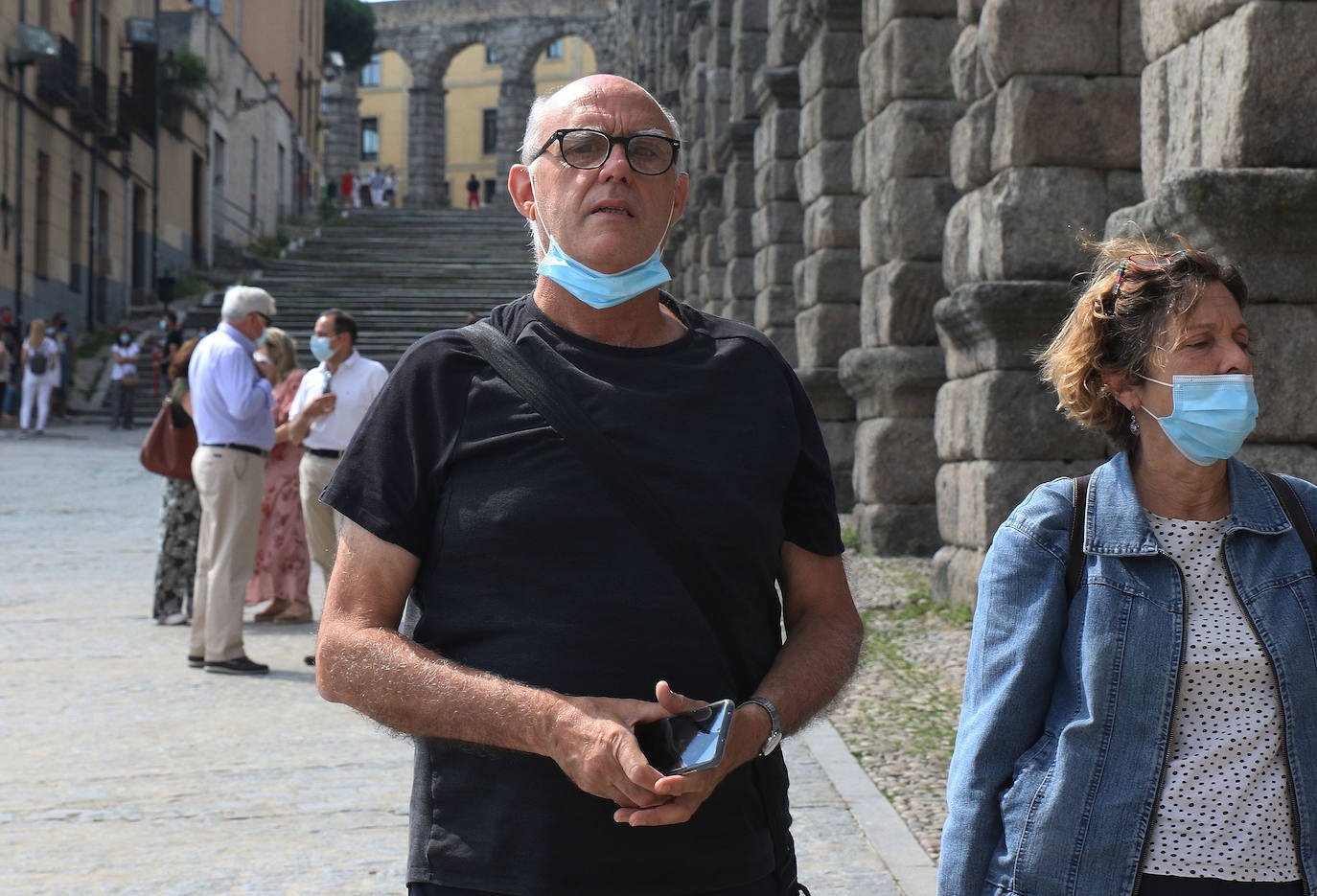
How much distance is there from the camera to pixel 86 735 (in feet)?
21.2

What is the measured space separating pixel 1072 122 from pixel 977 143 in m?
0.64

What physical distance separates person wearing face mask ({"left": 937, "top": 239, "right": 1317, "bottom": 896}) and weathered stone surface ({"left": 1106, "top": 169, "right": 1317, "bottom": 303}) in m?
2.89

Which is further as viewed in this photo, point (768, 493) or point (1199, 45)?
point (1199, 45)

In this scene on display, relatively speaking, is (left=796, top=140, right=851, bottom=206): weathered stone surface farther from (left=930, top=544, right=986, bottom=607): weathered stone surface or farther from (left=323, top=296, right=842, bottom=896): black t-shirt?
(left=323, top=296, right=842, bottom=896): black t-shirt

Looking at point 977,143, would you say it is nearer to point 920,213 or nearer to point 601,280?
point 920,213

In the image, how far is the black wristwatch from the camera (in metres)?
2.27

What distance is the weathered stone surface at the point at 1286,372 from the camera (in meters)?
5.81

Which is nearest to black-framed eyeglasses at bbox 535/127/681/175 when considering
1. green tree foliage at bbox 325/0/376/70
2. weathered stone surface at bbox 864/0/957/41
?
weathered stone surface at bbox 864/0/957/41

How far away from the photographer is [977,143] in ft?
29.1

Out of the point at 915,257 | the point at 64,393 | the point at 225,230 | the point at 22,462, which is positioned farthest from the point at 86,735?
the point at 225,230

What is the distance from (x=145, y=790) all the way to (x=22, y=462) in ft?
52.4

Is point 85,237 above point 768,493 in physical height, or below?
above

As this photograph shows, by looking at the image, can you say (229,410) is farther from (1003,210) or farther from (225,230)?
(225,230)

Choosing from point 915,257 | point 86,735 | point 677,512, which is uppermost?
point 915,257
